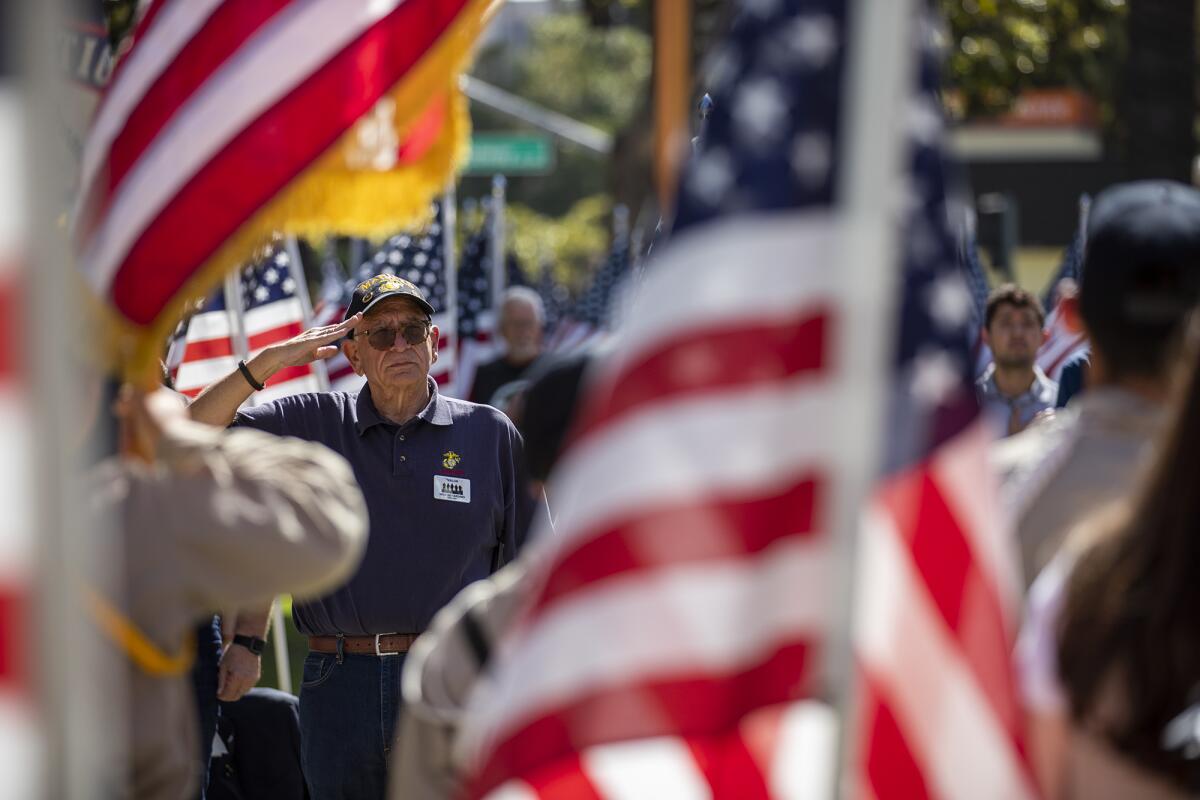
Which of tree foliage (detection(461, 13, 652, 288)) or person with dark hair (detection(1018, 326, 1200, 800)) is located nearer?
person with dark hair (detection(1018, 326, 1200, 800))

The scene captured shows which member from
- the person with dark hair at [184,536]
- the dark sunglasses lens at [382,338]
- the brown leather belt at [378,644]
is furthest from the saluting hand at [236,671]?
the person with dark hair at [184,536]

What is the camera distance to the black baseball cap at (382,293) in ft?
19.1

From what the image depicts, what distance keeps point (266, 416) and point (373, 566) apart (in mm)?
645

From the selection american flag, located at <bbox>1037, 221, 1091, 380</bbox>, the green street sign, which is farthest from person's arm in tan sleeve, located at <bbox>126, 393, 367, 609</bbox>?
the green street sign

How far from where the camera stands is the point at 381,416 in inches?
227

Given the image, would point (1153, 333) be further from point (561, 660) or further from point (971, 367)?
point (561, 660)

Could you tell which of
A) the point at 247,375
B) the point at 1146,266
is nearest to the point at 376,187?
the point at 247,375

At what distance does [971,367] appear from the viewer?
2.92 m

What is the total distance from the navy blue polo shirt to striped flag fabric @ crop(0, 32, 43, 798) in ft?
9.60

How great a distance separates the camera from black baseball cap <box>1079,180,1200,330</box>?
2.93 meters

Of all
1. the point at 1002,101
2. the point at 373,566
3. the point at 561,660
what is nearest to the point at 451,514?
the point at 373,566

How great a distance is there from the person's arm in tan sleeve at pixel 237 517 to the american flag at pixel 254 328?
4727mm

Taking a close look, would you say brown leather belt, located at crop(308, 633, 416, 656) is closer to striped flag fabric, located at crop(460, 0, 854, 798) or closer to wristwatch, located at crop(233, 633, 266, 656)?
wristwatch, located at crop(233, 633, 266, 656)

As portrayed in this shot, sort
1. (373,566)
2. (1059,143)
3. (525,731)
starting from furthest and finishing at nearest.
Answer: (1059,143)
(373,566)
(525,731)
